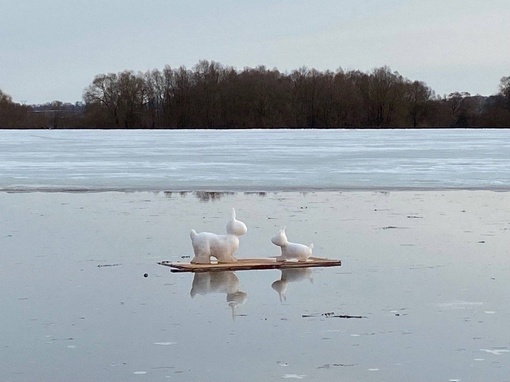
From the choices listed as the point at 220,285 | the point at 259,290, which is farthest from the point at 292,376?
the point at 220,285

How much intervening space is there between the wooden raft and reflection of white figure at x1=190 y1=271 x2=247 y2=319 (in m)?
0.09

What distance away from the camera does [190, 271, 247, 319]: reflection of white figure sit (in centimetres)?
816

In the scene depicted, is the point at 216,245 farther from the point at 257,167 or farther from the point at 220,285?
the point at 257,167

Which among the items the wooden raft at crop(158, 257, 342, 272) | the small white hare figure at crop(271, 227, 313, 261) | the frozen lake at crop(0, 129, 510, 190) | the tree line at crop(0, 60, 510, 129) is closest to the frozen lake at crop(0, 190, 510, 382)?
the wooden raft at crop(158, 257, 342, 272)

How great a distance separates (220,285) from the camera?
8.80 meters

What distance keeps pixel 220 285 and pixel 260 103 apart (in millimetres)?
68686

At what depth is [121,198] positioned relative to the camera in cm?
1727

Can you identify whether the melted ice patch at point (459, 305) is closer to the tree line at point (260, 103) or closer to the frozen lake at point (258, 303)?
the frozen lake at point (258, 303)

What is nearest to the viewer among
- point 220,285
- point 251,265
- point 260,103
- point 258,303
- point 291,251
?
point 258,303

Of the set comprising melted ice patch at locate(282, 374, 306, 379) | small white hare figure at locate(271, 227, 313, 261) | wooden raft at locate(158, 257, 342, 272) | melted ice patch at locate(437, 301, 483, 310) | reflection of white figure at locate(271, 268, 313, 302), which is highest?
small white hare figure at locate(271, 227, 313, 261)

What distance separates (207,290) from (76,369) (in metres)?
2.65

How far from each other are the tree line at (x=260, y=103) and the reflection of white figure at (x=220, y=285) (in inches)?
2631

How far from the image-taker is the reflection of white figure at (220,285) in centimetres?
816

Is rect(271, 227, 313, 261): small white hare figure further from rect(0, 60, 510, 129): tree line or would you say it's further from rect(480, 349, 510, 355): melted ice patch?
rect(0, 60, 510, 129): tree line
